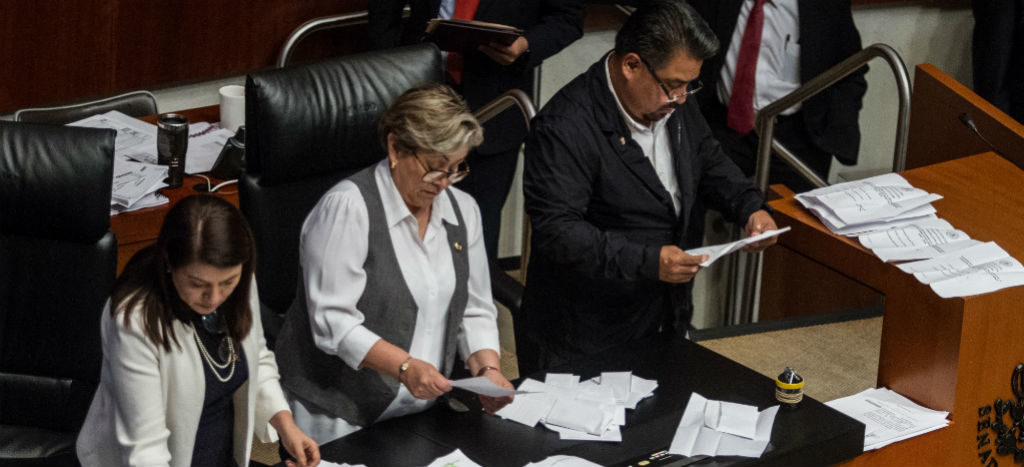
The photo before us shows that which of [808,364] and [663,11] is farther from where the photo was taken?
[808,364]

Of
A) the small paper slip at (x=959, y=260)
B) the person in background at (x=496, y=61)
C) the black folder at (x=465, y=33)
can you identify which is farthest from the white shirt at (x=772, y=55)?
the small paper slip at (x=959, y=260)

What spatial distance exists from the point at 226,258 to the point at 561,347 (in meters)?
1.10

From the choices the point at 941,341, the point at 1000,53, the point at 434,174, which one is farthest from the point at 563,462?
the point at 1000,53

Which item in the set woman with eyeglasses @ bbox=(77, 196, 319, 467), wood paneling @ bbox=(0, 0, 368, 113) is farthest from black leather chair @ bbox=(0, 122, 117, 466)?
wood paneling @ bbox=(0, 0, 368, 113)

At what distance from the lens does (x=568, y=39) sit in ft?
12.6

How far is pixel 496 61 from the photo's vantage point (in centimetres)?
379

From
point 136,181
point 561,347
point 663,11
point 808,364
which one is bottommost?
point 808,364

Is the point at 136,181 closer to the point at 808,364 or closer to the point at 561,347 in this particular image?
the point at 561,347

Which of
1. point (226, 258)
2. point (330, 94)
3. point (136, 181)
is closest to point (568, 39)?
point (330, 94)

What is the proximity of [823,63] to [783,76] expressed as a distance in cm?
14

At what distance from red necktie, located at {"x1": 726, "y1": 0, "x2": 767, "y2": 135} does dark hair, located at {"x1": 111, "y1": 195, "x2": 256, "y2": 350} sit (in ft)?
8.06

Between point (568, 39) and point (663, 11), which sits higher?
point (663, 11)

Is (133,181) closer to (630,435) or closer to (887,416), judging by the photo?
(630,435)

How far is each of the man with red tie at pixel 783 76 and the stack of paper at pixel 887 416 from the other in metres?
1.71
